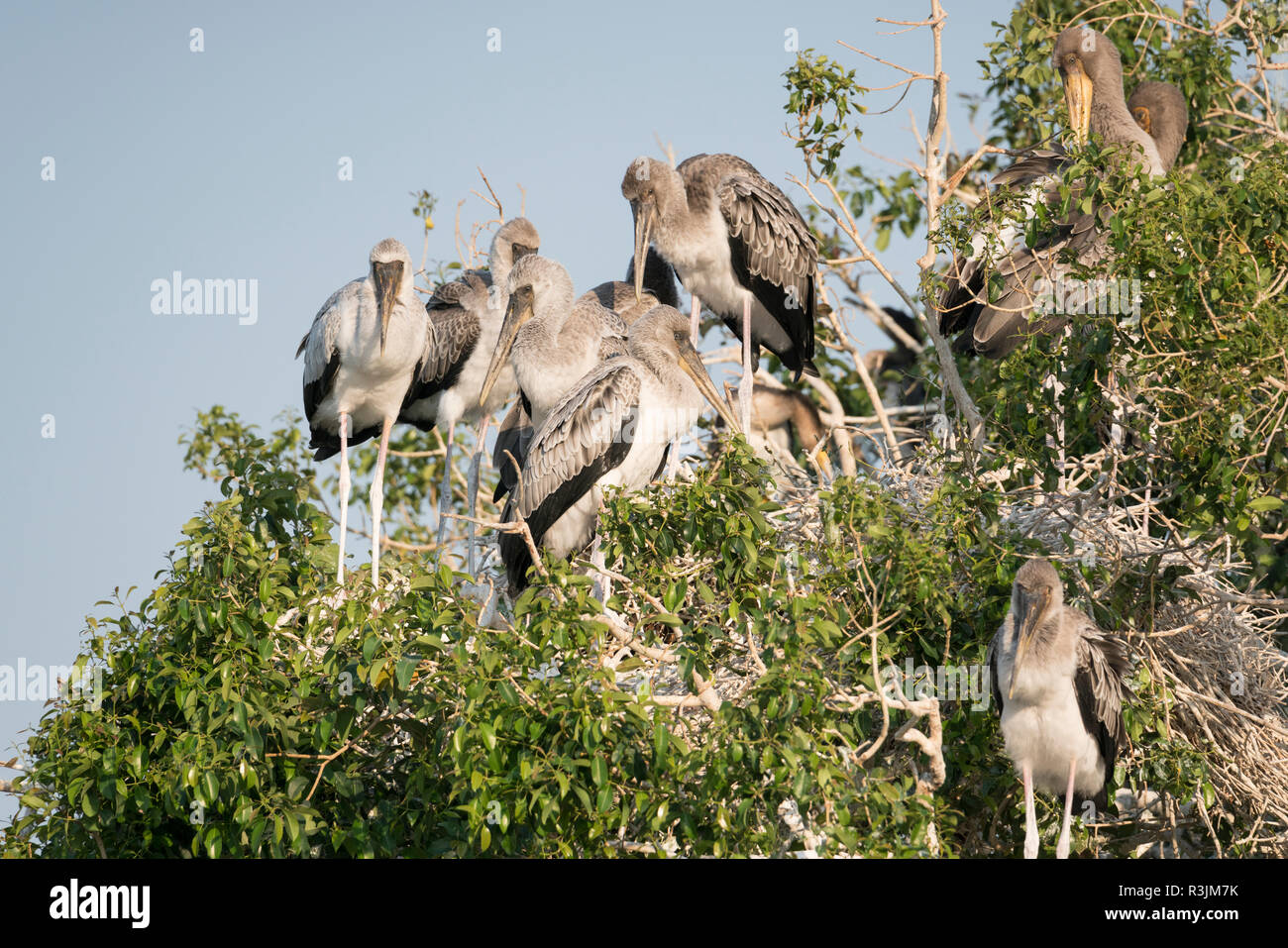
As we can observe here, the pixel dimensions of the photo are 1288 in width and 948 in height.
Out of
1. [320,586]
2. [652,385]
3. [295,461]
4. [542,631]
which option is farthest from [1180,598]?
[295,461]

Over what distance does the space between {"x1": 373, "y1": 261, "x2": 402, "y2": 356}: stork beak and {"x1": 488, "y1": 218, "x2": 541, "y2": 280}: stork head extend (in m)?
0.90

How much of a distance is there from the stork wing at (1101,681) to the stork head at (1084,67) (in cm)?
425

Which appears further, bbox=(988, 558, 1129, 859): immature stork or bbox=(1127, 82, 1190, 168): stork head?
bbox=(1127, 82, 1190, 168): stork head

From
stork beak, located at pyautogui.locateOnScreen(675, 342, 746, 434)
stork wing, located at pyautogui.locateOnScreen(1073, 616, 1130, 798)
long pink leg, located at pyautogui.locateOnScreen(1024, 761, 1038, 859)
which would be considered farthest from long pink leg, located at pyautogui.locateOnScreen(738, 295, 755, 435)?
long pink leg, located at pyautogui.locateOnScreen(1024, 761, 1038, 859)

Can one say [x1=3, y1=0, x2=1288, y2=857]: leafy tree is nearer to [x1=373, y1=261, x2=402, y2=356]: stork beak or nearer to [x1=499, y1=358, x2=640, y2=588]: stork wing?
[x1=499, y1=358, x2=640, y2=588]: stork wing

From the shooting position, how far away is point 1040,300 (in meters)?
6.56

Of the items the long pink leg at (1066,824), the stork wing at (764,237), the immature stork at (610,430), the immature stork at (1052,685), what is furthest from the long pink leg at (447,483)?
the long pink leg at (1066,824)

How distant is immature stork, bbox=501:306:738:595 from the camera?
721 centimetres

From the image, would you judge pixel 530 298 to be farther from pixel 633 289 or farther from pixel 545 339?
pixel 633 289

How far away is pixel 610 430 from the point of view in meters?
7.20

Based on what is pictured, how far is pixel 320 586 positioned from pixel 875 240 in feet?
16.9

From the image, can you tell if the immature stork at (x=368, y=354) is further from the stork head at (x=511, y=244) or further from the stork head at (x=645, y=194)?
the stork head at (x=645, y=194)

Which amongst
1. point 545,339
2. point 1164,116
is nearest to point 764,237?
point 545,339

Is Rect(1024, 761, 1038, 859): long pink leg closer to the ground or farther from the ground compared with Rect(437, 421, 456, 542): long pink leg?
closer to the ground
